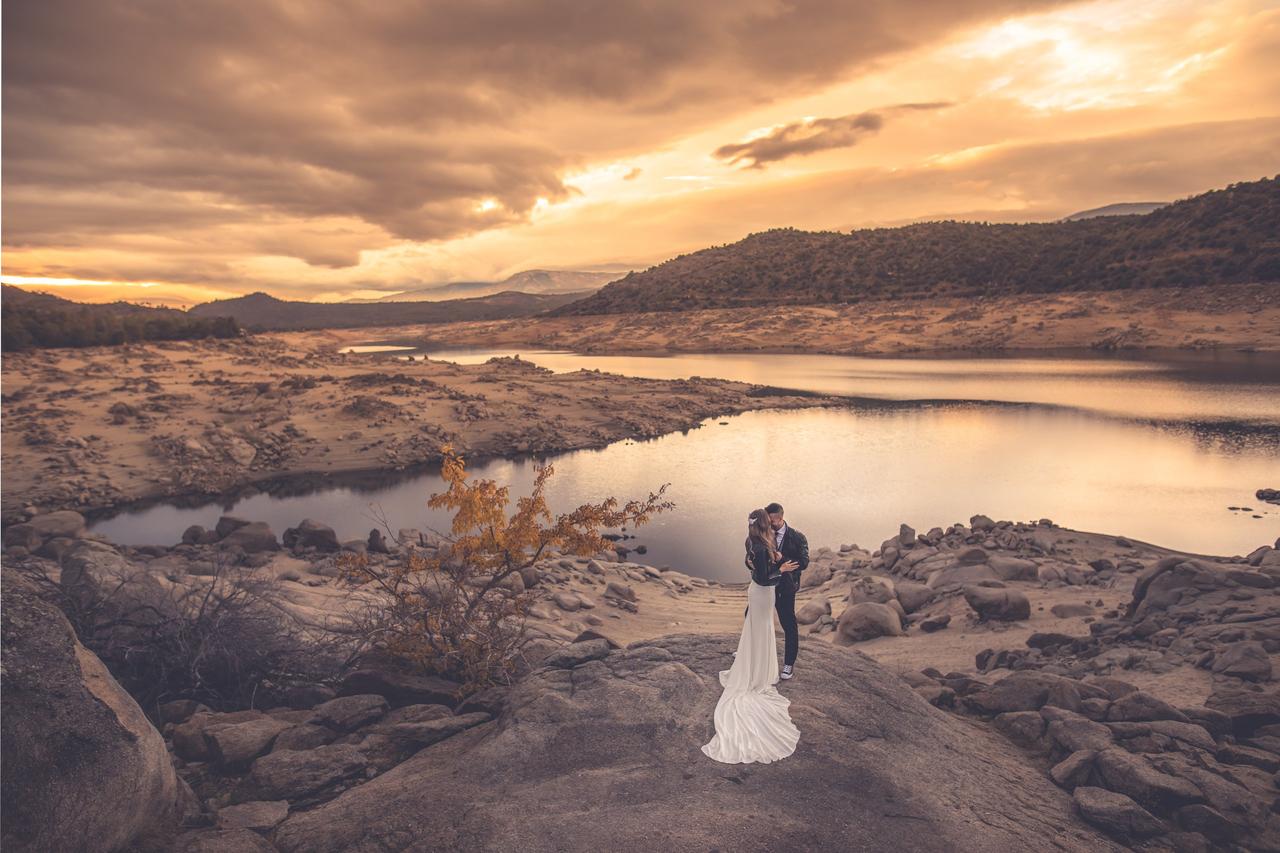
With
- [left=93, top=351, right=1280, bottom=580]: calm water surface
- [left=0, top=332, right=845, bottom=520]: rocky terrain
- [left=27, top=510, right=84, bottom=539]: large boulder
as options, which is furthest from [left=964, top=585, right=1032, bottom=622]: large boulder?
[left=0, top=332, right=845, bottom=520]: rocky terrain

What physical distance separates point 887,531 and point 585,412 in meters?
22.7

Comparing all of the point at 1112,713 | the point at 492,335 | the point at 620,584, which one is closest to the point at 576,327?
the point at 492,335

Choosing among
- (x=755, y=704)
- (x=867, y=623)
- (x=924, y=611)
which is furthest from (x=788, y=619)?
(x=924, y=611)

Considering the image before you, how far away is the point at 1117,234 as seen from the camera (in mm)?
96625

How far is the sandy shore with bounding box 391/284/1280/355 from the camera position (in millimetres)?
66875

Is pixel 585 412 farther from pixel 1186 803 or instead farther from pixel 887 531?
pixel 1186 803

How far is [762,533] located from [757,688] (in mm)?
1804

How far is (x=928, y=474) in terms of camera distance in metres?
30.3

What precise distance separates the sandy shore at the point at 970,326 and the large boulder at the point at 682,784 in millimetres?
75611

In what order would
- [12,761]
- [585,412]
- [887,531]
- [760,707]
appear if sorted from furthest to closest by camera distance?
[585,412] → [887,531] → [760,707] → [12,761]

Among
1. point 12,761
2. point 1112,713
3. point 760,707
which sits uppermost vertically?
point 12,761

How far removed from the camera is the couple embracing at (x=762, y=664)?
6.95 m

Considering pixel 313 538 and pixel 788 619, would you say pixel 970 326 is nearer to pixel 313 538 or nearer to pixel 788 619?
pixel 313 538

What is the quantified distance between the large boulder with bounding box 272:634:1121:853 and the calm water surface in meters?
12.4
